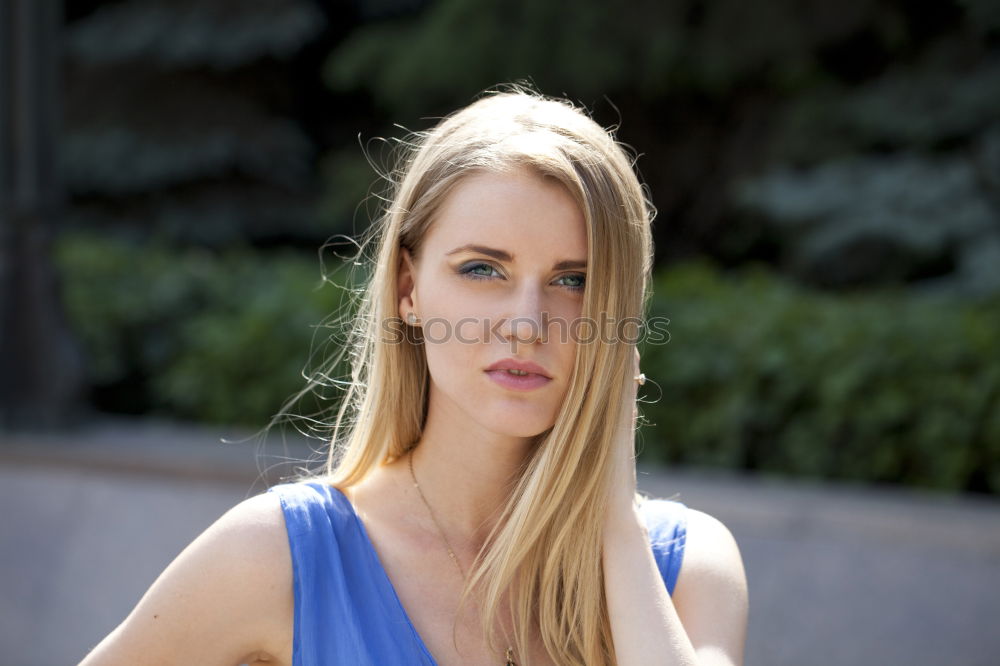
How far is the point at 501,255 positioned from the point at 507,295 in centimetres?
7

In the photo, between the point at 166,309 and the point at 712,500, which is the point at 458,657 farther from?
the point at 166,309

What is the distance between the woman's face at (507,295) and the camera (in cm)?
174

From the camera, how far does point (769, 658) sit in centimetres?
402

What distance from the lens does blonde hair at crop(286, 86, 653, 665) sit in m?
1.76

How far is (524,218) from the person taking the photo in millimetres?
1742

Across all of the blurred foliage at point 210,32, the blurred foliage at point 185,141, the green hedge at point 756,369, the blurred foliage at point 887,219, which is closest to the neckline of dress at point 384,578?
the green hedge at point 756,369

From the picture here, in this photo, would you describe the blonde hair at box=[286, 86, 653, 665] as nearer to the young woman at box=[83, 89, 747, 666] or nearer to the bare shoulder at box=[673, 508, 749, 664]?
the young woman at box=[83, 89, 747, 666]

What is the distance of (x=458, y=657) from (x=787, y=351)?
381 cm

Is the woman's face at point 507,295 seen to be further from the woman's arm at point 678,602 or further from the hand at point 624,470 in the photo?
the woman's arm at point 678,602

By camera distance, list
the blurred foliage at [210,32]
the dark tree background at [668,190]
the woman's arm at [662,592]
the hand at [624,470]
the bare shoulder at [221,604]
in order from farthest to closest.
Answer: the blurred foliage at [210,32] < the dark tree background at [668,190] < the hand at [624,470] < the woman's arm at [662,592] < the bare shoulder at [221,604]

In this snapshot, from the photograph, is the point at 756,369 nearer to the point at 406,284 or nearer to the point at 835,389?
the point at 835,389

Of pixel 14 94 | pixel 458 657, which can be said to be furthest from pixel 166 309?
pixel 458 657

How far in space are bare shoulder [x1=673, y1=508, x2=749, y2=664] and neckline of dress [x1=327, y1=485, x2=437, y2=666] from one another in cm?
47

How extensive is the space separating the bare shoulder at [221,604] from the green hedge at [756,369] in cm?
257
